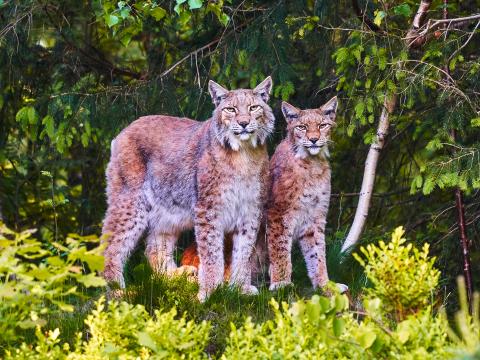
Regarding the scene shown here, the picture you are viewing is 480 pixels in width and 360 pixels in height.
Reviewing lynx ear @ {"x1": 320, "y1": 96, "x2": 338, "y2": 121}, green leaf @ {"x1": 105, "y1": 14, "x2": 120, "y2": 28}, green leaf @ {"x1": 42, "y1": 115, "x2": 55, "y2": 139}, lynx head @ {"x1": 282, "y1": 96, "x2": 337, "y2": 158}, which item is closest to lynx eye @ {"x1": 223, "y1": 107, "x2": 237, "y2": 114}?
lynx head @ {"x1": 282, "y1": 96, "x2": 337, "y2": 158}

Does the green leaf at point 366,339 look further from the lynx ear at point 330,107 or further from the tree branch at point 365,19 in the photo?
the tree branch at point 365,19

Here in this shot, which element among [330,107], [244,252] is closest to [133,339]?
[244,252]

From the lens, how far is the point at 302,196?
6957 millimetres

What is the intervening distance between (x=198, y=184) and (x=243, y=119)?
0.58m

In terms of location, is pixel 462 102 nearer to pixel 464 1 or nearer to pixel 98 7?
pixel 464 1

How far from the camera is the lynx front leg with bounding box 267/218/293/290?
6.92 meters

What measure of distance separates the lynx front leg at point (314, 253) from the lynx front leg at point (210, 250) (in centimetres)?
73

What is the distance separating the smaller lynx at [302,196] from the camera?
6.93 meters

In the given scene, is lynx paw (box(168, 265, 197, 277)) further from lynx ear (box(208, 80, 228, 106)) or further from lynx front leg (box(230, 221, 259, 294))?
lynx ear (box(208, 80, 228, 106))

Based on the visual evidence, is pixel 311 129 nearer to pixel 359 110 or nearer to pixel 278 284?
pixel 359 110

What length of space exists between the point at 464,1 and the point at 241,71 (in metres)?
2.12

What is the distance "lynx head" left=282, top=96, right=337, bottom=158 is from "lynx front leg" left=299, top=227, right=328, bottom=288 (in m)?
0.58

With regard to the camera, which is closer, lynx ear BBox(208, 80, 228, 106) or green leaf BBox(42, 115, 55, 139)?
lynx ear BBox(208, 80, 228, 106)

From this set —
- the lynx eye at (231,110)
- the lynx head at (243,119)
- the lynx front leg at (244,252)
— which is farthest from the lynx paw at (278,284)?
the lynx eye at (231,110)
